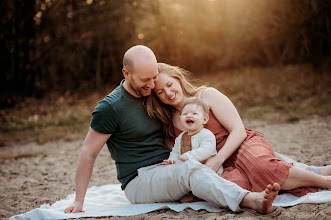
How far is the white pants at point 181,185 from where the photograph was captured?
109 inches

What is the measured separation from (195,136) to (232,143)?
341 mm

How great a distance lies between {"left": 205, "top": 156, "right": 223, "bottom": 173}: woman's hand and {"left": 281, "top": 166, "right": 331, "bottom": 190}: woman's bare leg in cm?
56

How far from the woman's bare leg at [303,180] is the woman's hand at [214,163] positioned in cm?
56

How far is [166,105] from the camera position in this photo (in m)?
3.58

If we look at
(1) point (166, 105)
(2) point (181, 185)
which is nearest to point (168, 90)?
(1) point (166, 105)

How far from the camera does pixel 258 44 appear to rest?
13695 millimetres

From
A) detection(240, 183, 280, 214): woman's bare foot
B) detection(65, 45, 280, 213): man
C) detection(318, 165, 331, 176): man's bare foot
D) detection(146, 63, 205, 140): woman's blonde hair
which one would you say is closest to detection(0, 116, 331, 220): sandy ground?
detection(240, 183, 280, 214): woman's bare foot

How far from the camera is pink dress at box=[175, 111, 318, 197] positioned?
114 inches

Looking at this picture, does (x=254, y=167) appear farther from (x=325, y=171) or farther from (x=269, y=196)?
(x=325, y=171)

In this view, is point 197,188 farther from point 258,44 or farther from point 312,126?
point 258,44

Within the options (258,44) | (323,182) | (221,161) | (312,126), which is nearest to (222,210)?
(221,161)

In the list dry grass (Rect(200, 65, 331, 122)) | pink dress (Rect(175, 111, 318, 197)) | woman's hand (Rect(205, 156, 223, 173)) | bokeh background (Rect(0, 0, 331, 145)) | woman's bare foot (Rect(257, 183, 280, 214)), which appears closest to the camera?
woman's bare foot (Rect(257, 183, 280, 214))

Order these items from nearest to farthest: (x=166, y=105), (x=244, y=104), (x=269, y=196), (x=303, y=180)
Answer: (x=269, y=196), (x=303, y=180), (x=166, y=105), (x=244, y=104)

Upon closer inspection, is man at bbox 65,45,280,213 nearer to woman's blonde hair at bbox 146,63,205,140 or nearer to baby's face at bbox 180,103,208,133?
woman's blonde hair at bbox 146,63,205,140
